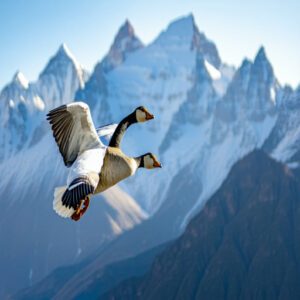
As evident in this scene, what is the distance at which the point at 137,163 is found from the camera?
26.6 meters

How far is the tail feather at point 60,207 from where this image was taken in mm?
23819

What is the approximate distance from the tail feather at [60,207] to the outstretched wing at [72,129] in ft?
3.56

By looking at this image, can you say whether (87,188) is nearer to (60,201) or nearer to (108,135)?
(60,201)

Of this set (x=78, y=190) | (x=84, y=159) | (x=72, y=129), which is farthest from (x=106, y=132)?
(x=78, y=190)

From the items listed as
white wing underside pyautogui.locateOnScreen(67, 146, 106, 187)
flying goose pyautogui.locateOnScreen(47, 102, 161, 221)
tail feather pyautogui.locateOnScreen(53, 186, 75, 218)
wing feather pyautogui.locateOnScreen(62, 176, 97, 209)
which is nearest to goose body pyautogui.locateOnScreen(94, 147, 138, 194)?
flying goose pyautogui.locateOnScreen(47, 102, 161, 221)

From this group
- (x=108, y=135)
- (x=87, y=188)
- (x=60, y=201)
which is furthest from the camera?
(x=108, y=135)

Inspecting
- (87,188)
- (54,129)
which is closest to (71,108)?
(54,129)

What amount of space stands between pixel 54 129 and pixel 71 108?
27.8 inches

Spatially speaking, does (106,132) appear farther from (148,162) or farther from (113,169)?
(113,169)

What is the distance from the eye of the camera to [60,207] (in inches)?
965

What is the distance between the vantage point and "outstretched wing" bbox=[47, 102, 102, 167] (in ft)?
88.0

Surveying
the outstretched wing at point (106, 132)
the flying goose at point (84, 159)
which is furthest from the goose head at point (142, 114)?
the outstretched wing at point (106, 132)

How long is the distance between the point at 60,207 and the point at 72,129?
315cm

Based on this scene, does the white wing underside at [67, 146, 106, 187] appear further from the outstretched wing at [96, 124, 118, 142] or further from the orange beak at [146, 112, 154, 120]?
the outstretched wing at [96, 124, 118, 142]
